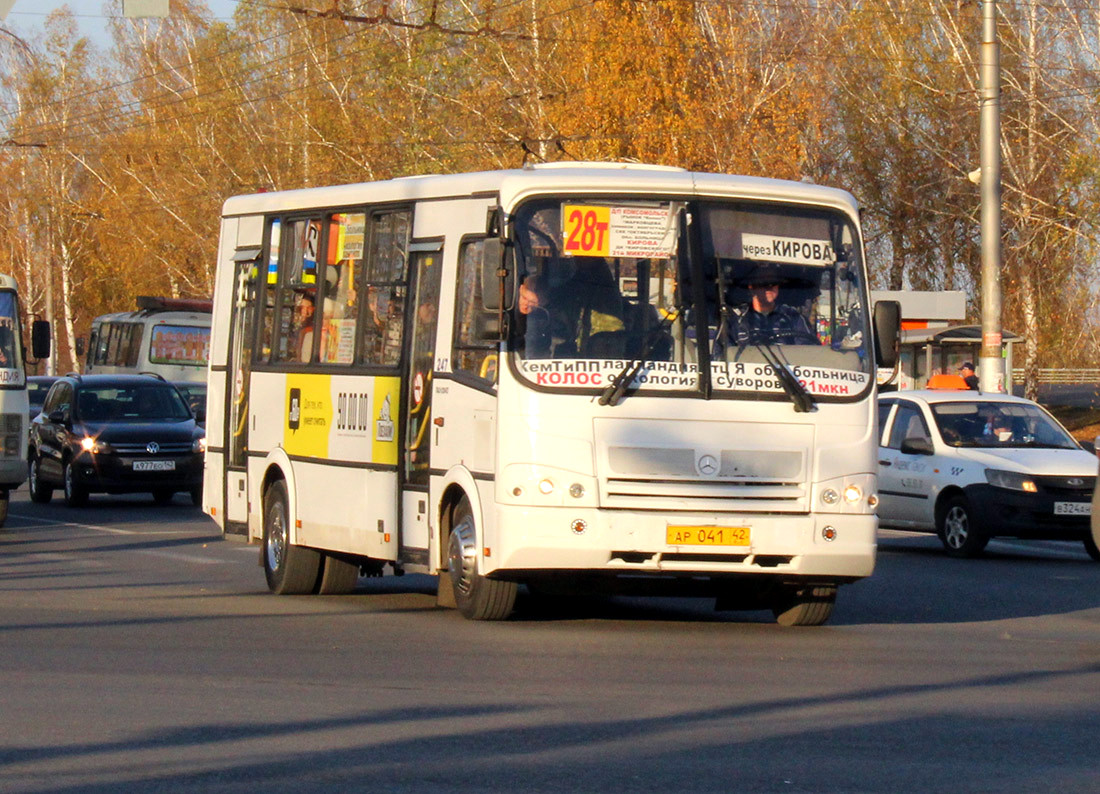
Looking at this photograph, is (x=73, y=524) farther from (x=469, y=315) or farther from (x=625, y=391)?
(x=625, y=391)

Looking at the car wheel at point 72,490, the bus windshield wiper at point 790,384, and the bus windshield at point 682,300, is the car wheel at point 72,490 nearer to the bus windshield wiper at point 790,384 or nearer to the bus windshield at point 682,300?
the bus windshield at point 682,300

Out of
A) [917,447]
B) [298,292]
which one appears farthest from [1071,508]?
[298,292]

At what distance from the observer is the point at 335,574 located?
1441 cm

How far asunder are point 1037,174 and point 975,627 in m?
33.7

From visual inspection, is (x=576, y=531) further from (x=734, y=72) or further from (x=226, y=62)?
(x=226, y=62)

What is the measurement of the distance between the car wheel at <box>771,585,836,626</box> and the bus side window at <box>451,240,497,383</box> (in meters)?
2.53

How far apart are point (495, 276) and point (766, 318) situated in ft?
5.57

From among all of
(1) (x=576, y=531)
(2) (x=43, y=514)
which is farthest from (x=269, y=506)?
(2) (x=43, y=514)

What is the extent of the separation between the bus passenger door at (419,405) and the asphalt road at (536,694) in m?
0.57

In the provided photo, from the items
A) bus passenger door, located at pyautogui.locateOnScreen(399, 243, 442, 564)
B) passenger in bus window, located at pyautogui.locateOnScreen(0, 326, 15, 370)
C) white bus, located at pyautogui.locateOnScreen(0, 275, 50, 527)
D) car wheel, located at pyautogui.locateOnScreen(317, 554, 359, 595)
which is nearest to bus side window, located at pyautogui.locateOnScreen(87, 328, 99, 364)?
white bus, located at pyautogui.locateOnScreen(0, 275, 50, 527)

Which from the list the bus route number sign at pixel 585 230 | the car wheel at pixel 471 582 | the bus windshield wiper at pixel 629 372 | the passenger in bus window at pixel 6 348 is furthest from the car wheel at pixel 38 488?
the bus windshield wiper at pixel 629 372

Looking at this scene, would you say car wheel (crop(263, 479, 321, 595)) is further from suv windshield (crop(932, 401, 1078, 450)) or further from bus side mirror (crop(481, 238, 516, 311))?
suv windshield (crop(932, 401, 1078, 450))

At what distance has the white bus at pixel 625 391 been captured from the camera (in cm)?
1130

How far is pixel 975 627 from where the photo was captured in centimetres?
1255
